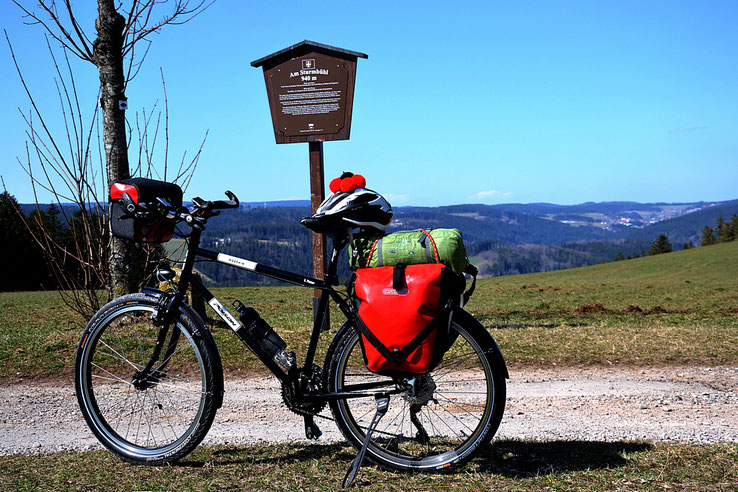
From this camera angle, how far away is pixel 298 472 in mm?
3783

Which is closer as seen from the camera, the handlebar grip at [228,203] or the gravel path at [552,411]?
the handlebar grip at [228,203]

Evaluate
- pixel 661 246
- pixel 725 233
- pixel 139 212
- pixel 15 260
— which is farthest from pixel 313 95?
pixel 725 233

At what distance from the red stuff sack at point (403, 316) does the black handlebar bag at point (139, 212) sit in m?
1.37

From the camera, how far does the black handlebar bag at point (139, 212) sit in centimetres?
381

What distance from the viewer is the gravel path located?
180 inches

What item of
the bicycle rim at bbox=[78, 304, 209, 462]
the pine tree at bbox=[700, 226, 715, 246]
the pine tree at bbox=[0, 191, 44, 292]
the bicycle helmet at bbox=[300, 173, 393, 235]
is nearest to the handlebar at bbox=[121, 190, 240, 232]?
the bicycle helmet at bbox=[300, 173, 393, 235]

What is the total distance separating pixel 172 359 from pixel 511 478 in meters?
2.30

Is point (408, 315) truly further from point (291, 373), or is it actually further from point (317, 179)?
point (317, 179)

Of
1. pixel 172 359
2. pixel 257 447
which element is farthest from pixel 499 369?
pixel 172 359

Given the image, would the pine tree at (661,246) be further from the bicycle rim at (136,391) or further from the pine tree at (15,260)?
the bicycle rim at (136,391)

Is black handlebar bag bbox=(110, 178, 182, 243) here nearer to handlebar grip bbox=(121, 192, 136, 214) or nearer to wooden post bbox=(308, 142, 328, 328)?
handlebar grip bbox=(121, 192, 136, 214)

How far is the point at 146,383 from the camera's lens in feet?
13.3

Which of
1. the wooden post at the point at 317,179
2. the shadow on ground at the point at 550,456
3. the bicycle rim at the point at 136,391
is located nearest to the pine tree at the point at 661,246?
the wooden post at the point at 317,179

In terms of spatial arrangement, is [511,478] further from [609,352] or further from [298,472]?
[609,352]
